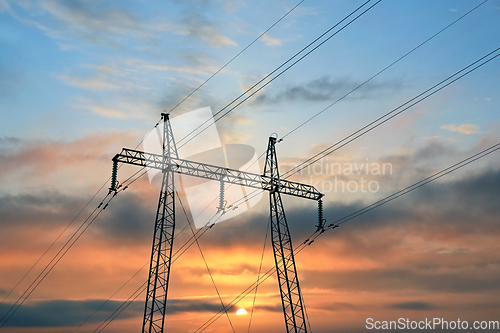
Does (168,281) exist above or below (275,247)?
below

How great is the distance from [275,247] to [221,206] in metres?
5.92

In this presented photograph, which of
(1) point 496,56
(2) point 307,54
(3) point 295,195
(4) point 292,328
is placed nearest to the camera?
(1) point 496,56

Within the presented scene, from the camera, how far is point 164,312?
145 feet

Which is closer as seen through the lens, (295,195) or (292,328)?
(292,328)

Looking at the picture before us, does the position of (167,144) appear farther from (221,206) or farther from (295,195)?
(295,195)

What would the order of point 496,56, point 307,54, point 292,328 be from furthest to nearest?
point 292,328, point 307,54, point 496,56

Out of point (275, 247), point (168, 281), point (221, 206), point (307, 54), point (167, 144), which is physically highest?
point (307, 54)

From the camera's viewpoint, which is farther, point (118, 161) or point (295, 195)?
point (295, 195)

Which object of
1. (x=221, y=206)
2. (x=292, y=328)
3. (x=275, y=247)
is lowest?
(x=292, y=328)

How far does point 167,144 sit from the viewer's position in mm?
45938

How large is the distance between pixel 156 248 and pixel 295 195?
13043mm

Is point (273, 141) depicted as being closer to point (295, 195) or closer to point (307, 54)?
point (295, 195)

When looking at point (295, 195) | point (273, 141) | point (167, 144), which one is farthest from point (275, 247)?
point (167, 144)

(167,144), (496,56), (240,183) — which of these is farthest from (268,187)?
(496,56)
